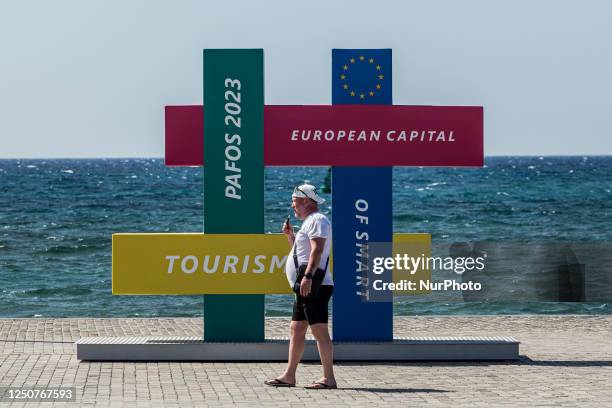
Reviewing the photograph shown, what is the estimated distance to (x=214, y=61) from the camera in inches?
505

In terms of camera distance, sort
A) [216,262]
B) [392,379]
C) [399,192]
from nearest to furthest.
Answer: [392,379], [216,262], [399,192]

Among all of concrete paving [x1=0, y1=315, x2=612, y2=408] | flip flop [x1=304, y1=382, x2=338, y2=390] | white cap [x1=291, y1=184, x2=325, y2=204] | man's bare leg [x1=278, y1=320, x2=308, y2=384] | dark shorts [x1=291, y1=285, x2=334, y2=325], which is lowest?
concrete paving [x1=0, y1=315, x2=612, y2=408]

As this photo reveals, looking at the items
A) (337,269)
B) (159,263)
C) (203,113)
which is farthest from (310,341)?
(203,113)

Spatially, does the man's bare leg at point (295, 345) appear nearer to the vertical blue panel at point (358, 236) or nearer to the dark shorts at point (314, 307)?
the dark shorts at point (314, 307)

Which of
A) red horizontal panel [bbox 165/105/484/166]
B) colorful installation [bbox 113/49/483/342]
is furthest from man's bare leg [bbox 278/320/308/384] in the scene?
red horizontal panel [bbox 165/105/484/166]

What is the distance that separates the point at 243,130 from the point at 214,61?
30.4 inches

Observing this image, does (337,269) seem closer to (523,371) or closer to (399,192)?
(523,371)

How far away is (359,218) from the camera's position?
508 inches

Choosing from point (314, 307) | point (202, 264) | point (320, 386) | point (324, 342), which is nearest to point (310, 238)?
point (314, 307)

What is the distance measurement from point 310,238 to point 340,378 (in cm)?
156

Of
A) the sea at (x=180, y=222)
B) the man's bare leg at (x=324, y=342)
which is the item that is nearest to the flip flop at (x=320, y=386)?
the man's bare leg at (x=324, y=342)

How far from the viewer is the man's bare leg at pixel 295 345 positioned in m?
10.9

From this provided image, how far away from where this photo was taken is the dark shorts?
35.3 ft

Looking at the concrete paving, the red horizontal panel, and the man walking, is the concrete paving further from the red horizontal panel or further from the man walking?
the red horizontal panel
